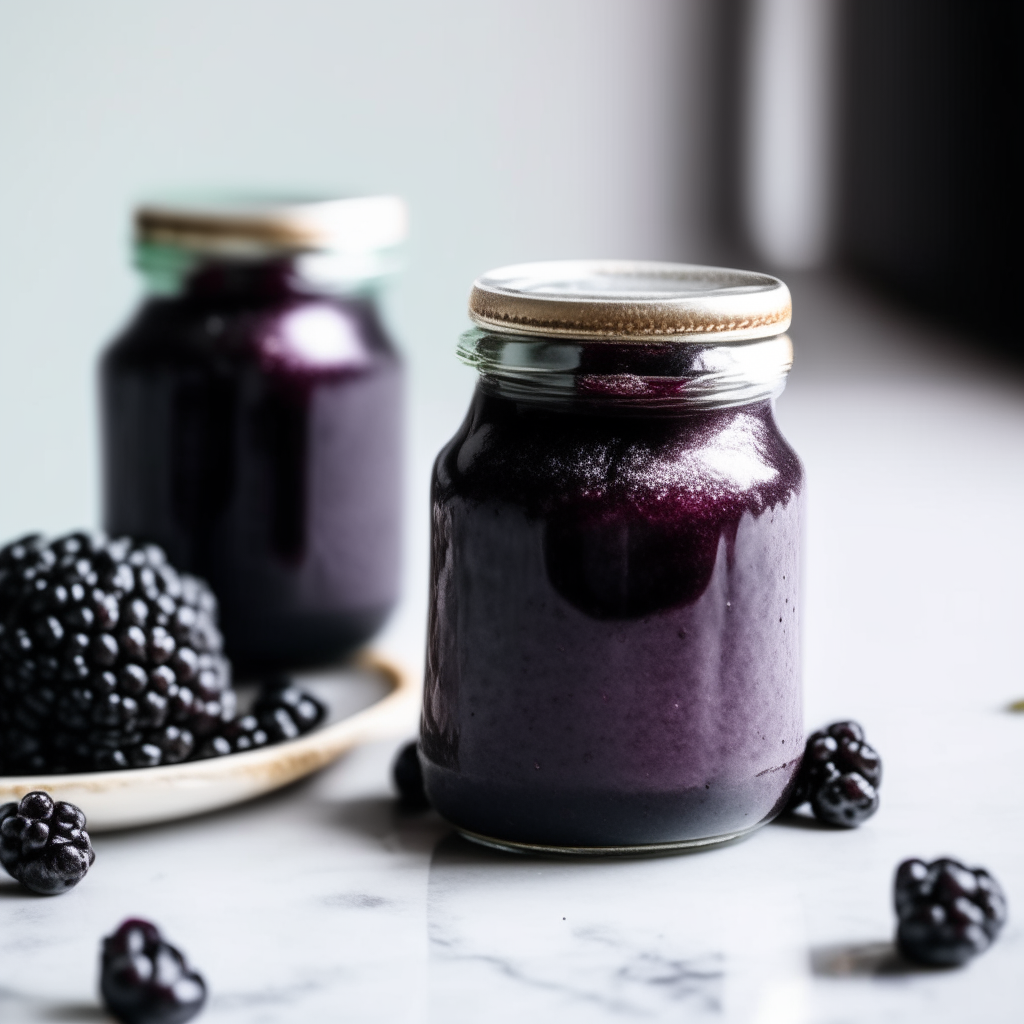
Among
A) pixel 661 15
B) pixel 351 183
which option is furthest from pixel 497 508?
pixel 661 15

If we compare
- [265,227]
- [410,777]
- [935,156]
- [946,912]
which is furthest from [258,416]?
[935,156]

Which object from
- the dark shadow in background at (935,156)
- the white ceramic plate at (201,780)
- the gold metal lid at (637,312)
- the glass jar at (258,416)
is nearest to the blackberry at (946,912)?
the gold metal lid at (637,312)

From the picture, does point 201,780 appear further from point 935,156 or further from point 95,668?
point 935,156

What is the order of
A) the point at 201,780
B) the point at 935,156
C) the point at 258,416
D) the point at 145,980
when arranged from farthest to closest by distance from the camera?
the point at 935,156
the point at 258,416
the point at 201,780
the point at 145,980

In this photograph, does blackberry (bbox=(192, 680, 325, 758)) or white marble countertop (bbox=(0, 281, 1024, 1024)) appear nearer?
white marble countertop (bbox=(0, 281, 1024, 1024))

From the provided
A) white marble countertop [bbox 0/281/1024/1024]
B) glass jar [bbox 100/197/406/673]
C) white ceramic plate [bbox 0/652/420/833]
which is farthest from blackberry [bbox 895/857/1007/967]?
glass jar [bbox 100/197/406/673]

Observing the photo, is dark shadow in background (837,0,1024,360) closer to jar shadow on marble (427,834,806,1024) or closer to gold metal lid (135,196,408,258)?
gold metal lid (135,196,408,258)
